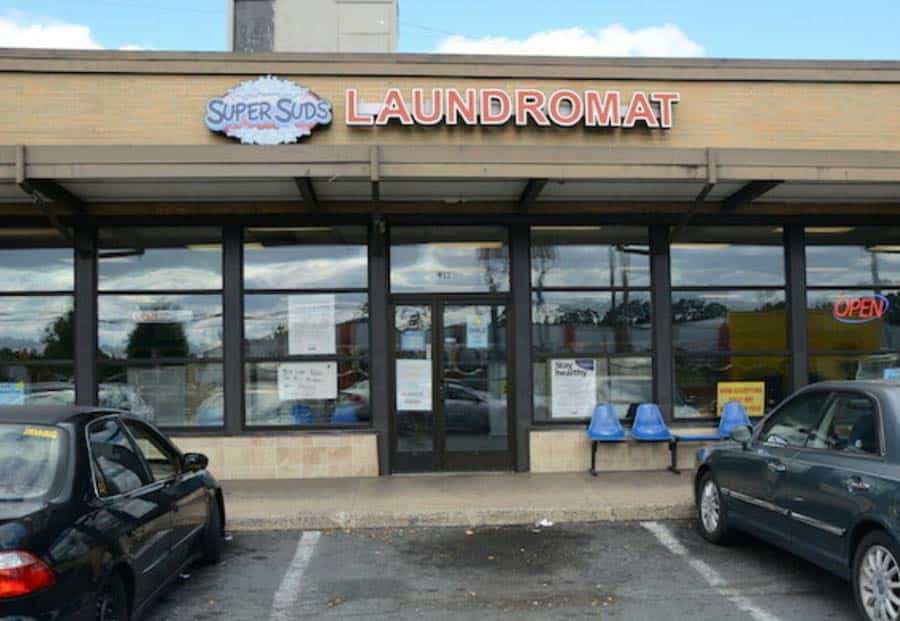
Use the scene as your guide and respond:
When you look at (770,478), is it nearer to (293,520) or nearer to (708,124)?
(293,520)

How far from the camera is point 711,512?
7500mm

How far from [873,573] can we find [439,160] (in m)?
5.77

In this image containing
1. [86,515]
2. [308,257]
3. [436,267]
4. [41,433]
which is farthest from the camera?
[436,267]

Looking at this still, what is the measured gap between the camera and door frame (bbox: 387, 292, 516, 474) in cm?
1072

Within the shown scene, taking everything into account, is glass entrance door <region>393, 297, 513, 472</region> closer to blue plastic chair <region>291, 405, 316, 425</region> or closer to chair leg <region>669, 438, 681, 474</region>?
blue plastic chair <region>291, 405, 316, 425</region>

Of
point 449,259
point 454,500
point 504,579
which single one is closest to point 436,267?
point 449,259

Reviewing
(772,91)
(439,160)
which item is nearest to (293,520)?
(439,160)

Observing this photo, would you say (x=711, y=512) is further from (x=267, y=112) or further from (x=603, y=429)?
(x=267, y=112)

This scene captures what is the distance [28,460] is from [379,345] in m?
6.15

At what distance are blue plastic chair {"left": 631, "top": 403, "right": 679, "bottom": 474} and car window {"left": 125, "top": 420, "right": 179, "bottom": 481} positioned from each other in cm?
607

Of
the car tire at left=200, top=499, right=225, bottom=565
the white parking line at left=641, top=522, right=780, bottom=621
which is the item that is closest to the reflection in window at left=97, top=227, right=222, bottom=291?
the car tire at left=200, top=499, right=225, bottom=565

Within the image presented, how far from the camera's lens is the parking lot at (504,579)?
579 centimetres

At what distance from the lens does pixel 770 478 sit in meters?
6.35

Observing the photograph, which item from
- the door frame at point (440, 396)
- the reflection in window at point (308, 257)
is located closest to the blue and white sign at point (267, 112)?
the reflection in window at point (308, 257)
